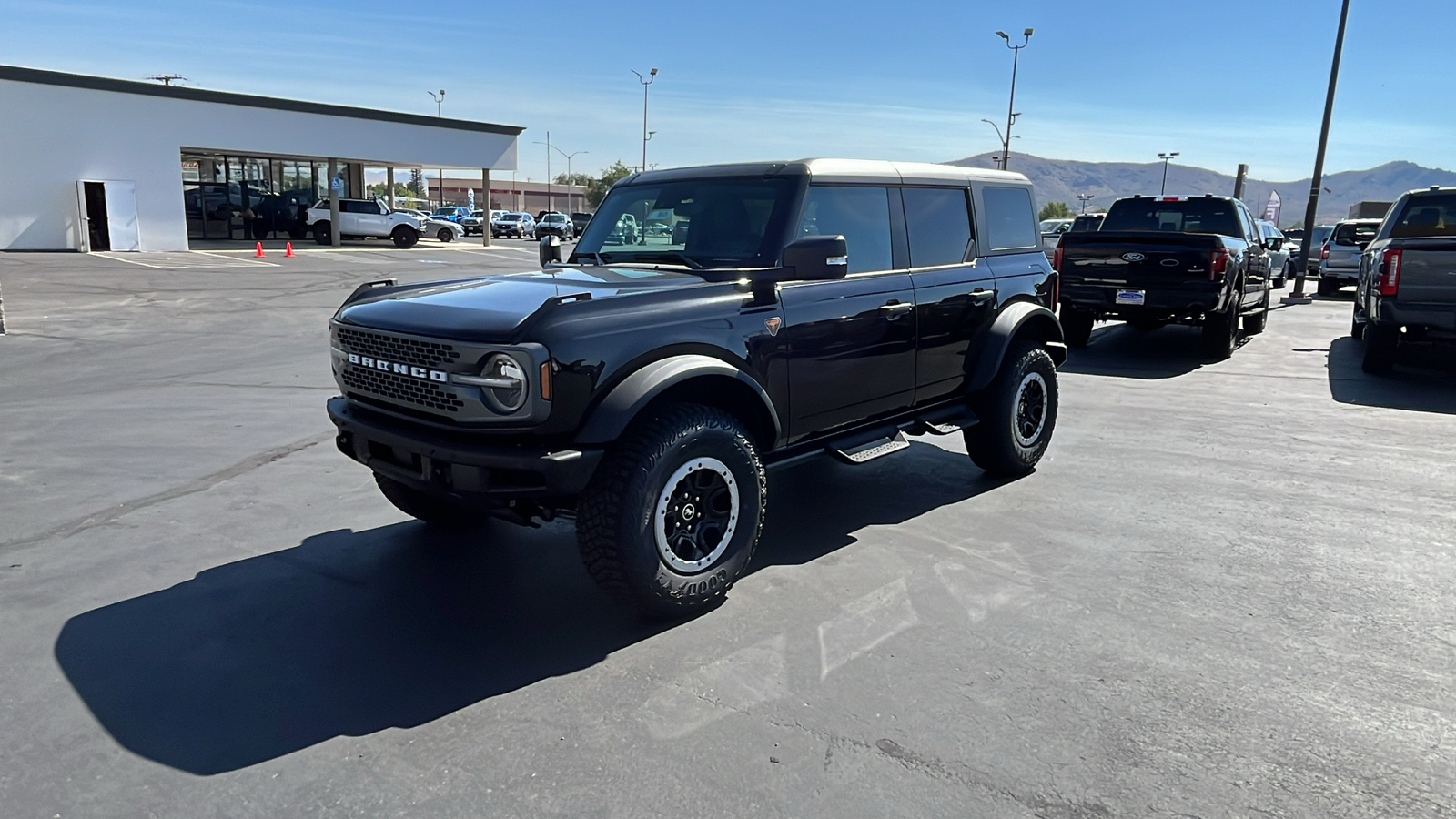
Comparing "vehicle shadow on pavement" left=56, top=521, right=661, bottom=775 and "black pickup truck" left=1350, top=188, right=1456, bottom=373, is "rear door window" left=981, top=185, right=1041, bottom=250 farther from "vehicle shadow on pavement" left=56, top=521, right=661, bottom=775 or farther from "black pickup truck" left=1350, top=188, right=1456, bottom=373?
"black pickup truck" left=1350, top=188, right=1456, bottom=373

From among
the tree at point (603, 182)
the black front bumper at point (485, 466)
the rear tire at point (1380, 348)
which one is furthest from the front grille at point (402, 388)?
the tree at point (603, 182)

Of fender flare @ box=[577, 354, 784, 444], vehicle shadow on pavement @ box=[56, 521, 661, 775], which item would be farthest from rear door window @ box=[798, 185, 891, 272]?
vehicle shadow on pavement @ box=[56, 521, 661, 775]

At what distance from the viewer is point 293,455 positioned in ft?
20.9

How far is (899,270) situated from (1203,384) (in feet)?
20.5

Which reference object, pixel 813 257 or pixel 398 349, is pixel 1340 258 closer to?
pixel 813 257

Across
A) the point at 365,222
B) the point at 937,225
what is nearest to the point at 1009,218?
the point at 937,225

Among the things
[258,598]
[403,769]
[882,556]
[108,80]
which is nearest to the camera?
[403,769]

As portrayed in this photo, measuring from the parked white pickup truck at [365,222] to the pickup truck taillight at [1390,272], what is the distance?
32.1 m

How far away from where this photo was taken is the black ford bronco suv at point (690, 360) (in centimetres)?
361

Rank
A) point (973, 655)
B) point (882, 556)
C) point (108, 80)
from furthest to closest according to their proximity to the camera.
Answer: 1. point (108, 80)
2. point (882, 556)
3. point (973, 655)

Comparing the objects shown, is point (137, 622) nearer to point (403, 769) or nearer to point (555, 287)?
point (403, 769)

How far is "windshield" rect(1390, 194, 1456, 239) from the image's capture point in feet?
36.9

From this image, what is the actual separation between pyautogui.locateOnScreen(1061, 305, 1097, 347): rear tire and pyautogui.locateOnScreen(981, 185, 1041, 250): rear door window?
20.2 ft

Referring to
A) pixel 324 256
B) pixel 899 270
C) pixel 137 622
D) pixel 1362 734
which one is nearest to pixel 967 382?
pixel 899 270
